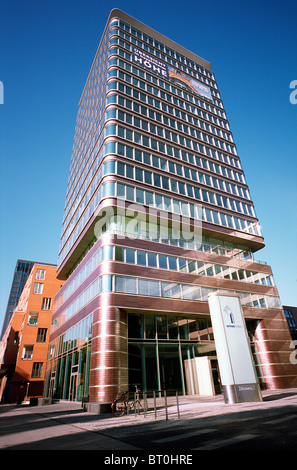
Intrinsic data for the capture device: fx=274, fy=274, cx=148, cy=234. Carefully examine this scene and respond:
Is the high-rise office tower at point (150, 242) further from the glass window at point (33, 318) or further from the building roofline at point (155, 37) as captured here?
the glass window at point (33, 318)

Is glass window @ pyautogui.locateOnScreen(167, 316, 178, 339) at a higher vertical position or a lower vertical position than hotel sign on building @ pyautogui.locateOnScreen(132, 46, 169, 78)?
lower

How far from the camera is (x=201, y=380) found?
22.8m

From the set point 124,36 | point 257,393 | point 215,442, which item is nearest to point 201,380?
point 257,393

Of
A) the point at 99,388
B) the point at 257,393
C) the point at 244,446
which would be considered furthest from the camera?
the point at 99,388

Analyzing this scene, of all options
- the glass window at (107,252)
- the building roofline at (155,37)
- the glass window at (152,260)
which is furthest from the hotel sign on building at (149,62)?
the glass window at (107,252)

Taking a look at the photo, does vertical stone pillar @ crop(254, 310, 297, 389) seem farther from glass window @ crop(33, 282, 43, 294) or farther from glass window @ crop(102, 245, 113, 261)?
glass window @ crop(33, 282, 43, 294)

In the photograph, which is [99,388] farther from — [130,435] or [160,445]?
[160,445]

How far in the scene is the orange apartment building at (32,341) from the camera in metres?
41.2

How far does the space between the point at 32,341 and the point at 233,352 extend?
38117 millimetres

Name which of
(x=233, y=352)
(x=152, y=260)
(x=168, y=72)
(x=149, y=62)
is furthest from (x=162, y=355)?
(x=168, y=72)

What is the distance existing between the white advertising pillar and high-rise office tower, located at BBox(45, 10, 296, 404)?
24.4ft

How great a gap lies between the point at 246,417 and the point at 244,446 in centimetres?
462

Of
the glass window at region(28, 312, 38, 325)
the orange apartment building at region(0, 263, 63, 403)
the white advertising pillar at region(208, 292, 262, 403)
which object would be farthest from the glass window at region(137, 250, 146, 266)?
the glass window at region(28, 312, 38, 325)

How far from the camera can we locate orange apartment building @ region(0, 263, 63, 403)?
41188 millimetres
